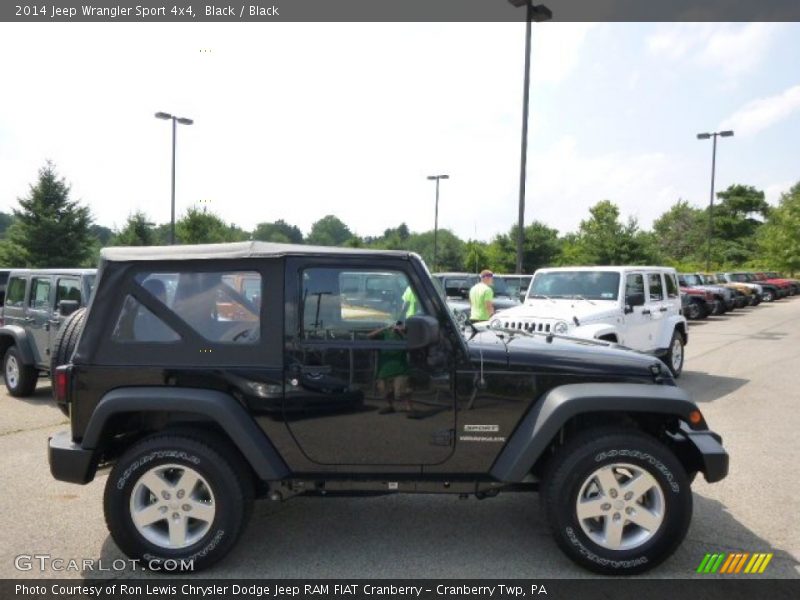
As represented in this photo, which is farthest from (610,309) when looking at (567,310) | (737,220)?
(737,220)

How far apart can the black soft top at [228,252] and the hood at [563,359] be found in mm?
779

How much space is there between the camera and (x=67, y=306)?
308 inches

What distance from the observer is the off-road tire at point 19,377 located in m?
8.34

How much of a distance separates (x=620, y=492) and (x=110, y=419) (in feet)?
9.71

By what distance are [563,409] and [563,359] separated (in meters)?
0.35

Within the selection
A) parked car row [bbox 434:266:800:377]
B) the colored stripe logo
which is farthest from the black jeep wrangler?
parked car row [bbox 434:266:800:377]

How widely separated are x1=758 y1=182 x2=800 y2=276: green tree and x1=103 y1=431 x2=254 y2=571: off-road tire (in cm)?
6115

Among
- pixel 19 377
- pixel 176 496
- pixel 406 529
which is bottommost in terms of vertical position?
pixel 406 529

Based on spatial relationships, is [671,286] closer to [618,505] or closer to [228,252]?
[618,505]

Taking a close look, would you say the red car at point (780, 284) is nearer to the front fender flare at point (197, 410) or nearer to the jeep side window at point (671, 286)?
the jeep side window at point (671, 286)

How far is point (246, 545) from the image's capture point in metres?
3.89

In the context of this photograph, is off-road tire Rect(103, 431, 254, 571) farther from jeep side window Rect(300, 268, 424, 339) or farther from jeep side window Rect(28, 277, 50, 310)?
jeep side window Rect(28, 277, 50, 310)

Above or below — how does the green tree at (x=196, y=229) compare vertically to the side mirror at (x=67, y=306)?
above

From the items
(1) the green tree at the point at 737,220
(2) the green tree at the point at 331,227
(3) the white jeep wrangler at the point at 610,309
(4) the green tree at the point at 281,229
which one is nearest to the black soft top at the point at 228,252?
(3) the white jeep wrangler at the point at 610,309
